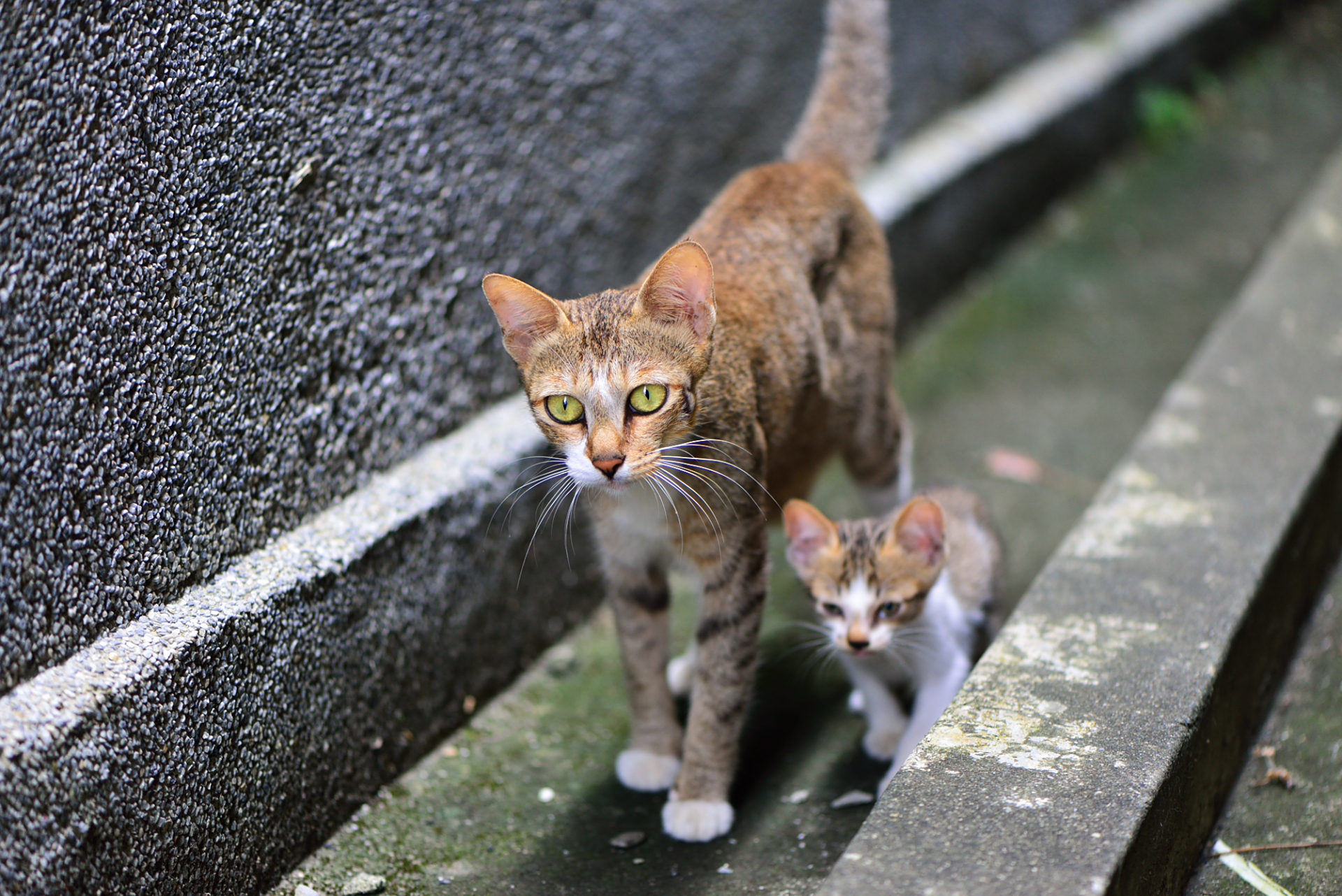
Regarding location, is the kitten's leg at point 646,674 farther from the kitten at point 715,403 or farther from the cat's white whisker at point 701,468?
the cat's white whisker at point 701,468

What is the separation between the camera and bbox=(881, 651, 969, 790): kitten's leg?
295cm

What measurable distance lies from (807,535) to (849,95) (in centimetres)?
156

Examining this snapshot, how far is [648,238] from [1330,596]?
229cm

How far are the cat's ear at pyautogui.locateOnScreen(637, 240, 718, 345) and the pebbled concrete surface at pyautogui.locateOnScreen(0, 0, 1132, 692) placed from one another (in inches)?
30.6

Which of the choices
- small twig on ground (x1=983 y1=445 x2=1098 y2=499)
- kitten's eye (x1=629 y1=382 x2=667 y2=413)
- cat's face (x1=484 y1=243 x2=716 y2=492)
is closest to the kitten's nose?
cat's face (x1=484 y1=243 x2=716 y2=492)

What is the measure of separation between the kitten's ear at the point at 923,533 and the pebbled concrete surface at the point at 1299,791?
2.75 feet

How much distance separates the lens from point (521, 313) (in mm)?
2502

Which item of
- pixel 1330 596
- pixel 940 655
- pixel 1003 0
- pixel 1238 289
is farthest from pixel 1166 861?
pixel 1003 0

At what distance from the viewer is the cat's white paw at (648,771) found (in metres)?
3.03

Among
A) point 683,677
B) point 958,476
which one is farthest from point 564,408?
point 958,476

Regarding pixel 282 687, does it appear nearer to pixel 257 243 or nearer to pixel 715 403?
pixel 257 243

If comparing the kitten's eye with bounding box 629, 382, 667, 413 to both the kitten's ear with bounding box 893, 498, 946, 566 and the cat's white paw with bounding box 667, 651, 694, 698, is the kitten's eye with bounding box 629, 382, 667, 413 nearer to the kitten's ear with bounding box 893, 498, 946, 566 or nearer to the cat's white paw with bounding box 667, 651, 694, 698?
the kitten's ear with bounding box 893, 498, 946, 566

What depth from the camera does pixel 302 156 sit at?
2.64 metres

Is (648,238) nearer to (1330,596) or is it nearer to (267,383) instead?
(267,383)
